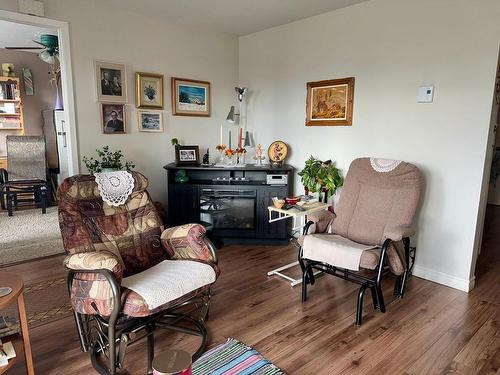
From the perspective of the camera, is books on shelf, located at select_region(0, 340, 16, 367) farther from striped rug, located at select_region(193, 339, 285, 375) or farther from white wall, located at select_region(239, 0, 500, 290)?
white wall, located at select_region(239, 0, 500, 290)

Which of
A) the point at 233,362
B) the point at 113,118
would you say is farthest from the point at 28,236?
the point at 233,362

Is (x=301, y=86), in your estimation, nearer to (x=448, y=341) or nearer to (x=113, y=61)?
(x=113, y=61)

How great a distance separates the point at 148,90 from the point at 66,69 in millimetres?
818

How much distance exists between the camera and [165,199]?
4250 millimetres

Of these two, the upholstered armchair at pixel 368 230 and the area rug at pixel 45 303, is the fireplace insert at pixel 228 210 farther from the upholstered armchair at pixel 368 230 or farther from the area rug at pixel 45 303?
the area rug at pixel 45 303

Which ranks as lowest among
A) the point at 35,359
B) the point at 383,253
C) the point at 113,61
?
the point at 35,359

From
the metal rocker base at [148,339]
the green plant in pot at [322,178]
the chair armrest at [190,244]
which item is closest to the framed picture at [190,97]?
the green plant in pot at [322,178]

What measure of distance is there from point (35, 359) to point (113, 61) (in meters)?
2.74

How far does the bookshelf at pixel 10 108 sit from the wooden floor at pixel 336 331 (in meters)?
3.83

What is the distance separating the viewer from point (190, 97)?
4211 millimetres

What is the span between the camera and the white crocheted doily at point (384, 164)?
2.90 metres

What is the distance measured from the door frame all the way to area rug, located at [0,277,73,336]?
43.9 inches

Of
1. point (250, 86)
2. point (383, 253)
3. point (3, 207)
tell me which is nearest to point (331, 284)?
point (383, 253)

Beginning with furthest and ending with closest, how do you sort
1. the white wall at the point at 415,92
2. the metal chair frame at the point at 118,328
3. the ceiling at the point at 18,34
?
the ceiling at the point at 18,34, the white wall at the point at 415,92, the metal chair frame at the point at 118,328
